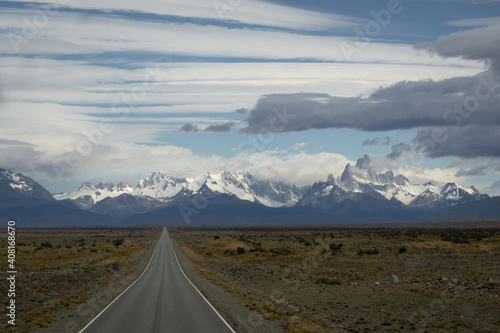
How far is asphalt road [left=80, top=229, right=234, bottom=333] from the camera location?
21016 millimetres

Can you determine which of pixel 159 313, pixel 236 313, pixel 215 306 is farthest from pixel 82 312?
pixel 236 313

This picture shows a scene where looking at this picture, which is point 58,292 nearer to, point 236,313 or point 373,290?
point 236,313

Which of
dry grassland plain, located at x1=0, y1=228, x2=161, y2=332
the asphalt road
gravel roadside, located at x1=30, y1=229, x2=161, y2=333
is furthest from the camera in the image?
dry grassland plain, located at x1=0, y1=228, x2=161, y2=332

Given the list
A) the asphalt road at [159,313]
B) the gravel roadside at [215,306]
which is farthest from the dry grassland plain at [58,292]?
the asphalt road at [159,313]

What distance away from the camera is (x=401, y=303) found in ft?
91.6

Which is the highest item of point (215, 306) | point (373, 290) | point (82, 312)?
point (82, 312)

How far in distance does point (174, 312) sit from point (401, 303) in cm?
1236

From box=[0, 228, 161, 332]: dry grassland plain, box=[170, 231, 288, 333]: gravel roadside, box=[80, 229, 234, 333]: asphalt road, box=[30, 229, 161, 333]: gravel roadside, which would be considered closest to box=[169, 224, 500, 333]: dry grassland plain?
box=[170, 231, 288, 333]: gravel roadside

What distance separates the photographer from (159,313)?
2459 centimetres

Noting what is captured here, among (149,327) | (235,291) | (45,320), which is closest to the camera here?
(149,327)

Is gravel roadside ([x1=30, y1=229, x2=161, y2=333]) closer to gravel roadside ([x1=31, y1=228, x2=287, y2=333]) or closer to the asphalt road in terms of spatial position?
gravel roadside ([x1=31, y1=228, x2=287, y2=333])

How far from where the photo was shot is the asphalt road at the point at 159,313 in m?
21.0

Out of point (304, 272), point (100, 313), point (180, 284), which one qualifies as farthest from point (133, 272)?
point (100, 313)

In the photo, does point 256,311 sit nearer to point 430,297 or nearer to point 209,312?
point 209,312
